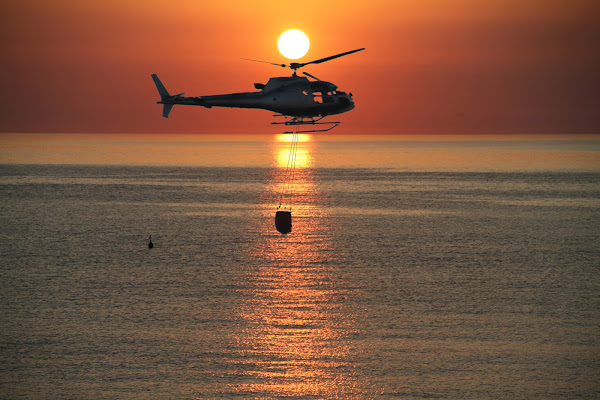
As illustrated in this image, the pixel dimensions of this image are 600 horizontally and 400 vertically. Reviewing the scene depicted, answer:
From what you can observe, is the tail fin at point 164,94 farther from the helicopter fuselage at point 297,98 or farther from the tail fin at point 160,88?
the helicopter fuselage at point 297,98

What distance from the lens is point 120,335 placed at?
132 ft

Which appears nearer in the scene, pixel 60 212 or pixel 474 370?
Answer: pixel 474 370

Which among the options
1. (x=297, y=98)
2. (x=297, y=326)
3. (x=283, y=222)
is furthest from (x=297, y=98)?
(x=297, y=326)

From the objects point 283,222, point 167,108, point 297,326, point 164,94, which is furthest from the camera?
point 164,94

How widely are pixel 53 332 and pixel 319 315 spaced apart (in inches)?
569

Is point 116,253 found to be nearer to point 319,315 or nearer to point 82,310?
point 82,310

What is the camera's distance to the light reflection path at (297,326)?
111 feet

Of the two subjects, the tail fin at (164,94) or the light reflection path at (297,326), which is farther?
the tail fin at (164,94)

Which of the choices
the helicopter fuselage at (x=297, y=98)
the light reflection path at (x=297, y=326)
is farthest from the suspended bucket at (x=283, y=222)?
the helicopter fuselage at (x=297, y=98)

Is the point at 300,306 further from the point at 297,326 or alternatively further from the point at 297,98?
the point at 297,98

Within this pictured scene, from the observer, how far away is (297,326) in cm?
4153

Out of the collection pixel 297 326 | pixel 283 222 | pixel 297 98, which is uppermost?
pixel 297 98

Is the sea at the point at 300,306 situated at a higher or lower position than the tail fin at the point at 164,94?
lower

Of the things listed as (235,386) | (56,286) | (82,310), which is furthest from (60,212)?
(235,386)
